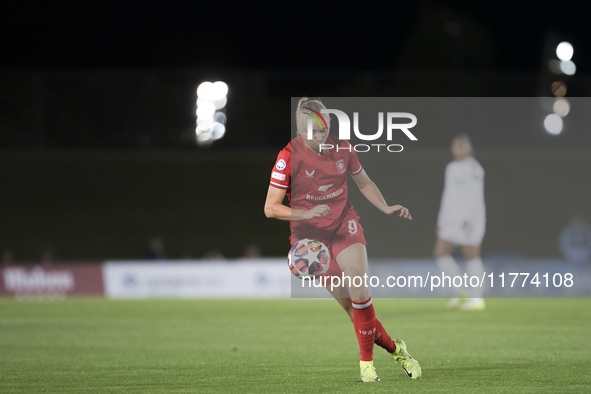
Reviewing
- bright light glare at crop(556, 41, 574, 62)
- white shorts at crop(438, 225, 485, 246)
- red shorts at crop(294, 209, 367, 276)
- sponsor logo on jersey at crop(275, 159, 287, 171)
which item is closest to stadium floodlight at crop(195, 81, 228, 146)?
bright light glare at crop(556, 41, 574, 62)

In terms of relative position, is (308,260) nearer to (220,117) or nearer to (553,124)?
(220,117)

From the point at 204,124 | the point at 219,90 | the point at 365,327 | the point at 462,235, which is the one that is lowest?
the point at 365,327

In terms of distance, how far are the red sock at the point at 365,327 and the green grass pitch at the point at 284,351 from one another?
272mm

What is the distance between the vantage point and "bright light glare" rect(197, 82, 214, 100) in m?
32.2

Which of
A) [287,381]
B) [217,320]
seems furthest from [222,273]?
[287,381]

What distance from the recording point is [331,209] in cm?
693

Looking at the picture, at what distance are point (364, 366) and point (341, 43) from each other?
119ft

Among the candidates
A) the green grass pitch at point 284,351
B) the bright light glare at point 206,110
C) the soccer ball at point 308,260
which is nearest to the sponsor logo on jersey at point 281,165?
the soccer ball at point 308,260

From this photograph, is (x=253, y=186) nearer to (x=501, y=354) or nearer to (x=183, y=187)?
(x=183, y=187)

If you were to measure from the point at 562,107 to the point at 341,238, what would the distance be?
27218mm

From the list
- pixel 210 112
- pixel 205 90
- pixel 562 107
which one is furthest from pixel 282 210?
pixel 562 107

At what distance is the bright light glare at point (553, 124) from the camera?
31.4m

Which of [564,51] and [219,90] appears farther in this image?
[219,90]

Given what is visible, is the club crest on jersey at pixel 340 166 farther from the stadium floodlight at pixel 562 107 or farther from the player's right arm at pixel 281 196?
the stadium floodlight at pixel 562 107
